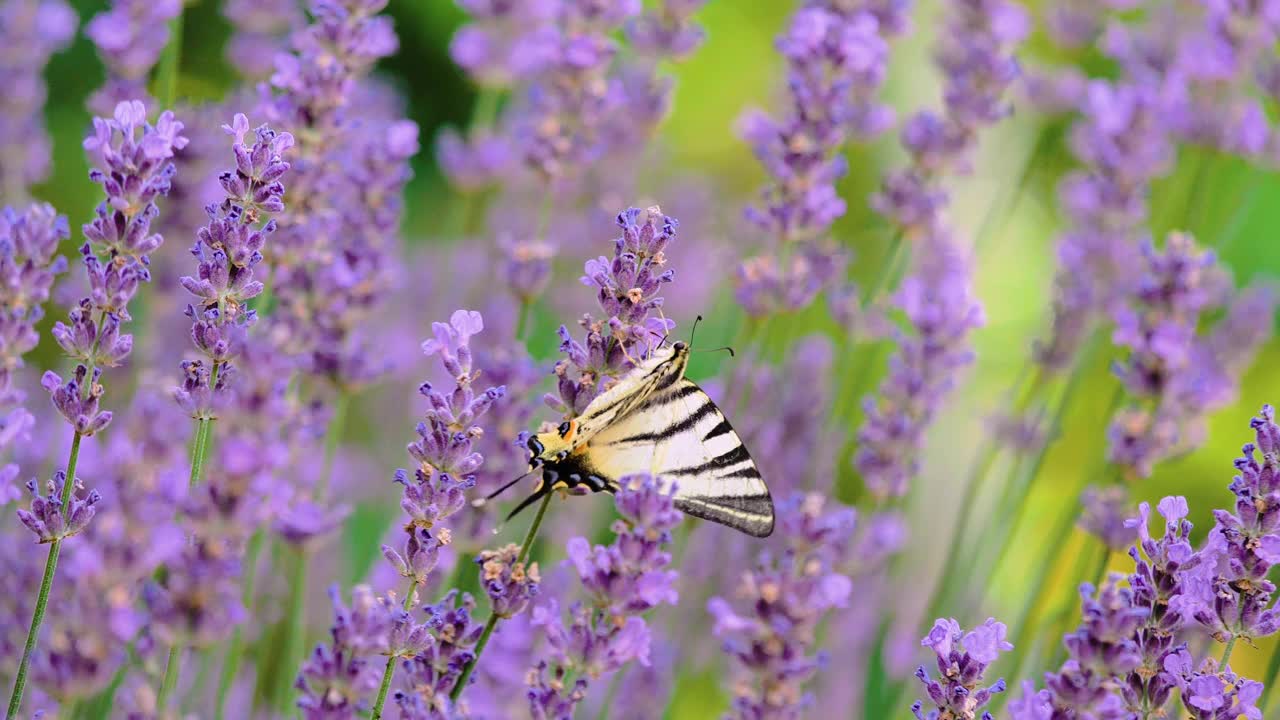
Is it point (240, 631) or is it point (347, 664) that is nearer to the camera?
point (347, 664)

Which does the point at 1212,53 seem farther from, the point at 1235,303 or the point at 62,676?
the point at 62,676

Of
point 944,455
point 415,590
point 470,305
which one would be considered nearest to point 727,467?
point 415,590

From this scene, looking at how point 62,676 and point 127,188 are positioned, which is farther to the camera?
point 127,188

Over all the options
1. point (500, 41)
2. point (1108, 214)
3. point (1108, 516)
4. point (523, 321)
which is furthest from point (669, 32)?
point (1108, 516)

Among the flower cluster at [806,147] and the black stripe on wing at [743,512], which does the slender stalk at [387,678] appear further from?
the flower cluster at [806,147]

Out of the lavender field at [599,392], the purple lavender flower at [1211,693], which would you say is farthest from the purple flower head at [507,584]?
the purple lavender flower at [1211,693]

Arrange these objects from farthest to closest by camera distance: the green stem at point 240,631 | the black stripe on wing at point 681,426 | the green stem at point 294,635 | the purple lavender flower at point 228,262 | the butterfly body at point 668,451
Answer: the green stem at point 294,635
the green stem at point 240,631
the black stripe on wing at point 681,426
the butterfly body at point 668,451
the purple lavender flower at point 228,262

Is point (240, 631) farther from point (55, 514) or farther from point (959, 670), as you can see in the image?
point (959, 670)
